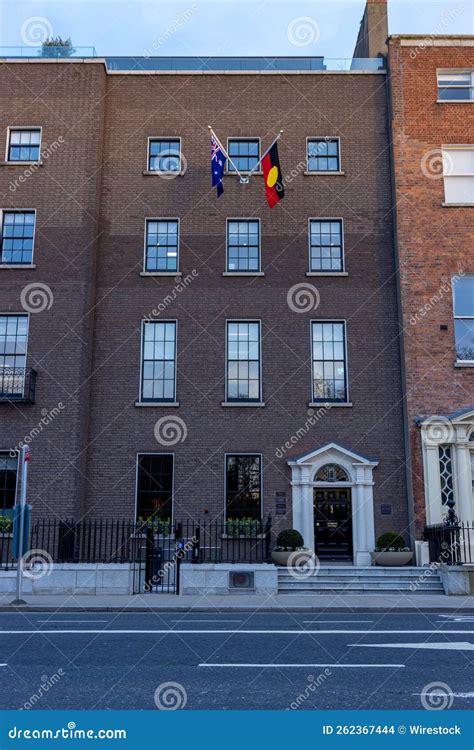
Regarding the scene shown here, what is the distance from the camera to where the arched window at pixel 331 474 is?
22484 millimetres

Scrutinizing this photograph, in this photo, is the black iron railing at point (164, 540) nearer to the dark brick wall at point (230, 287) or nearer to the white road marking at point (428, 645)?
the dark brick wall at point (230, 287)

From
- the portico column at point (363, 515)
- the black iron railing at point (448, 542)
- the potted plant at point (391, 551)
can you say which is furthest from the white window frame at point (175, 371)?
the black iron railing at point (448, 542)

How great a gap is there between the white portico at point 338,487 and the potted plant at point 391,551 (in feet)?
3.15

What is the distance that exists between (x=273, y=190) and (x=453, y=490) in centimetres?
1057

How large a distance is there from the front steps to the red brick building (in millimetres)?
A: 2752

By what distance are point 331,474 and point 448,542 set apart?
4.54 m

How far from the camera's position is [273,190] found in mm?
22406

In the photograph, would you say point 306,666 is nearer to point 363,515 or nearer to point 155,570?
point 155,570

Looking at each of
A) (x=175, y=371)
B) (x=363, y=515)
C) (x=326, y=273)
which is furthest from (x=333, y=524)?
(x=326, y=273)

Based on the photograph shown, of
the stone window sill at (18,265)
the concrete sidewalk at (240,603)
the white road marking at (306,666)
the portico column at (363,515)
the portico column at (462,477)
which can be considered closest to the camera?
the white road marking at (306,666)

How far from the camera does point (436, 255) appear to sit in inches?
922

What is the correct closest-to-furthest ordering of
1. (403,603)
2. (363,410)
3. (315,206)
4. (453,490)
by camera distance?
(403,603) → (453,490) → (363,410) → (315,206)

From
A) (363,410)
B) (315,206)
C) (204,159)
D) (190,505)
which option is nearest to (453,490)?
(363,410)

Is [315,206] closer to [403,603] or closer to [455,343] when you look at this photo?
[455,343]
